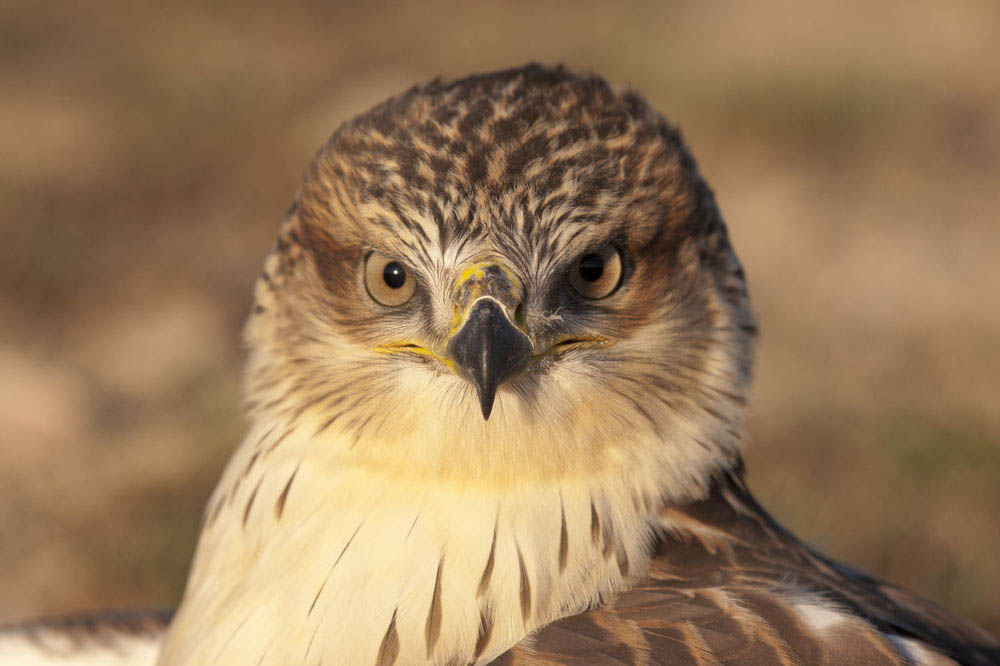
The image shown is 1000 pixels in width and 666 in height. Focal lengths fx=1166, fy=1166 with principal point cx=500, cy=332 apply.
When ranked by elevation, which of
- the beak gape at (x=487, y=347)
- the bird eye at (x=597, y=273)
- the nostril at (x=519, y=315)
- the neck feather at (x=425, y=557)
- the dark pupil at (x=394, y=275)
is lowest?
the neck feather at (x=425, y=557)

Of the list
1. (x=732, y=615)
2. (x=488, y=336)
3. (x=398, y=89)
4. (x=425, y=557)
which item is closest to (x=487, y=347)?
(x=488, y=336)

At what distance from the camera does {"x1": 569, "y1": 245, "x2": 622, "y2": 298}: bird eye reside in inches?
98.5

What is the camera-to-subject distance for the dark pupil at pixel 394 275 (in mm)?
2510

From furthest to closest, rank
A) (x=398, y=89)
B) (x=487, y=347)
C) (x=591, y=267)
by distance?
(x=398, y=89)
(x=591, y=267)
(x=487, y=347)

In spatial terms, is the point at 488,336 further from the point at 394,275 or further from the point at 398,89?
the point at 398,89

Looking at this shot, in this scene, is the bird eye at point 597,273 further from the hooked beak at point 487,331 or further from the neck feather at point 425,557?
the neck feather at point 425,557

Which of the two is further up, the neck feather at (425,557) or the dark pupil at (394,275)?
the dark pupil at (394,275)

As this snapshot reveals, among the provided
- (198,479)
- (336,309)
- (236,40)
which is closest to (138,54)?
(236,40)

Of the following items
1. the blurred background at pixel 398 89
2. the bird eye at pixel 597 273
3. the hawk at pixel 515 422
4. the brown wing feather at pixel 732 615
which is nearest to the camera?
the brown wing feather at pixel 732 615

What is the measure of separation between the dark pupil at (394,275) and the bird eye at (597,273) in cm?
36

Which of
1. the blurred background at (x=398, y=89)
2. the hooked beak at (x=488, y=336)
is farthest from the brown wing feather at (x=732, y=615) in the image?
the blurred background at (x=398, y=89)

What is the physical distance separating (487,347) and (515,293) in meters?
0.16

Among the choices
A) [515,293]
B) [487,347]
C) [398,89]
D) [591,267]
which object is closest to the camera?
[487,347]

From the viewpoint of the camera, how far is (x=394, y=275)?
2520mm
